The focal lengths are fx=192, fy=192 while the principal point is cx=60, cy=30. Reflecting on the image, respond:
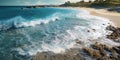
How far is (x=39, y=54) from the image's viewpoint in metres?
23.0

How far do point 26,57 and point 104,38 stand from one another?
14.9 m

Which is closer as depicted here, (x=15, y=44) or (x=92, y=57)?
(x=92, y=57)

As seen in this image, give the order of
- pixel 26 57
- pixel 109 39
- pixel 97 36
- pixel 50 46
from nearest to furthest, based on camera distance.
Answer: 1. pixel 26 57
2. pixel 50 46
3. pixel 109 39
4. pixel 97 36

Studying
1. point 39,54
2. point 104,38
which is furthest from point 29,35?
point 104,38

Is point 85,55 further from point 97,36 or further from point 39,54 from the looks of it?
point 97,36

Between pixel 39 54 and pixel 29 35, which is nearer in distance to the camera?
pixel 39 54

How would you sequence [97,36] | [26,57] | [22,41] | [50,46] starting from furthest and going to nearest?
[97,36] < [22,41] < [50,46] < [26,57]

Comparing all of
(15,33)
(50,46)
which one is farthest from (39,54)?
(15,33)

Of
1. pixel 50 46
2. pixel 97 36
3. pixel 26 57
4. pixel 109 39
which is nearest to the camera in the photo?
pixel 26 57

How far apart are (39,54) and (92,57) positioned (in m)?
6.26

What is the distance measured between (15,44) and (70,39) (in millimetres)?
8578

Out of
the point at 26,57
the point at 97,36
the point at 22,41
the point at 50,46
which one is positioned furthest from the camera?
the point at 97,36

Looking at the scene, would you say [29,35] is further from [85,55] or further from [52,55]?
[85,55]

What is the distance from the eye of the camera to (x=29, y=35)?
3262 centimetres
